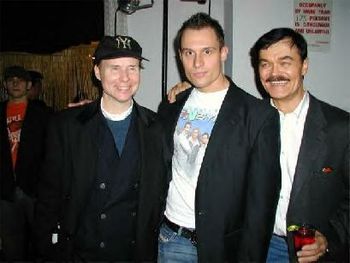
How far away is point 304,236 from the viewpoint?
1.86 meters

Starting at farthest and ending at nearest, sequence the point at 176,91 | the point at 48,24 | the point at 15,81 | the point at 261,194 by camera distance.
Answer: the point at 48,24 → the point at 15,81 → the point at 176,91 → the point at 261,194

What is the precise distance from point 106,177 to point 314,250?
1.25 meters

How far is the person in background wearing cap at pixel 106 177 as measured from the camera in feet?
7.12

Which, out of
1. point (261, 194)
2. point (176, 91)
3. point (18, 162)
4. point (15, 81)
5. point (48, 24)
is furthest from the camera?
point (48, 24)

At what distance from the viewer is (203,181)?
81.6 inches

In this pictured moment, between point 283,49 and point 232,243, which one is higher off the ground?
point 283,49

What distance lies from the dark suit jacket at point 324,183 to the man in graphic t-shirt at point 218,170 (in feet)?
0.52

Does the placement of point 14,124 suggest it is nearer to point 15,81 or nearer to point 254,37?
point 15,81

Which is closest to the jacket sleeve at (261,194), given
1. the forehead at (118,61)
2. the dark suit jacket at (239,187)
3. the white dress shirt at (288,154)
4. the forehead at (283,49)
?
the dark suit jacket at (239,187)

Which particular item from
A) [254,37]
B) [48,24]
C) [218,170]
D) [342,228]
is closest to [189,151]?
[218,170]

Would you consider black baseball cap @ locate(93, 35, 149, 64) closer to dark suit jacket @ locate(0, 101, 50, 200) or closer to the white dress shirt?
the white dress shirt

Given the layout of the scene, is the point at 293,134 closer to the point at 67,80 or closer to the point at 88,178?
the point at 88,178

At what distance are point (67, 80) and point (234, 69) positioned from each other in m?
2.63

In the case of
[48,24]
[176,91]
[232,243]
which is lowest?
[232,243]
